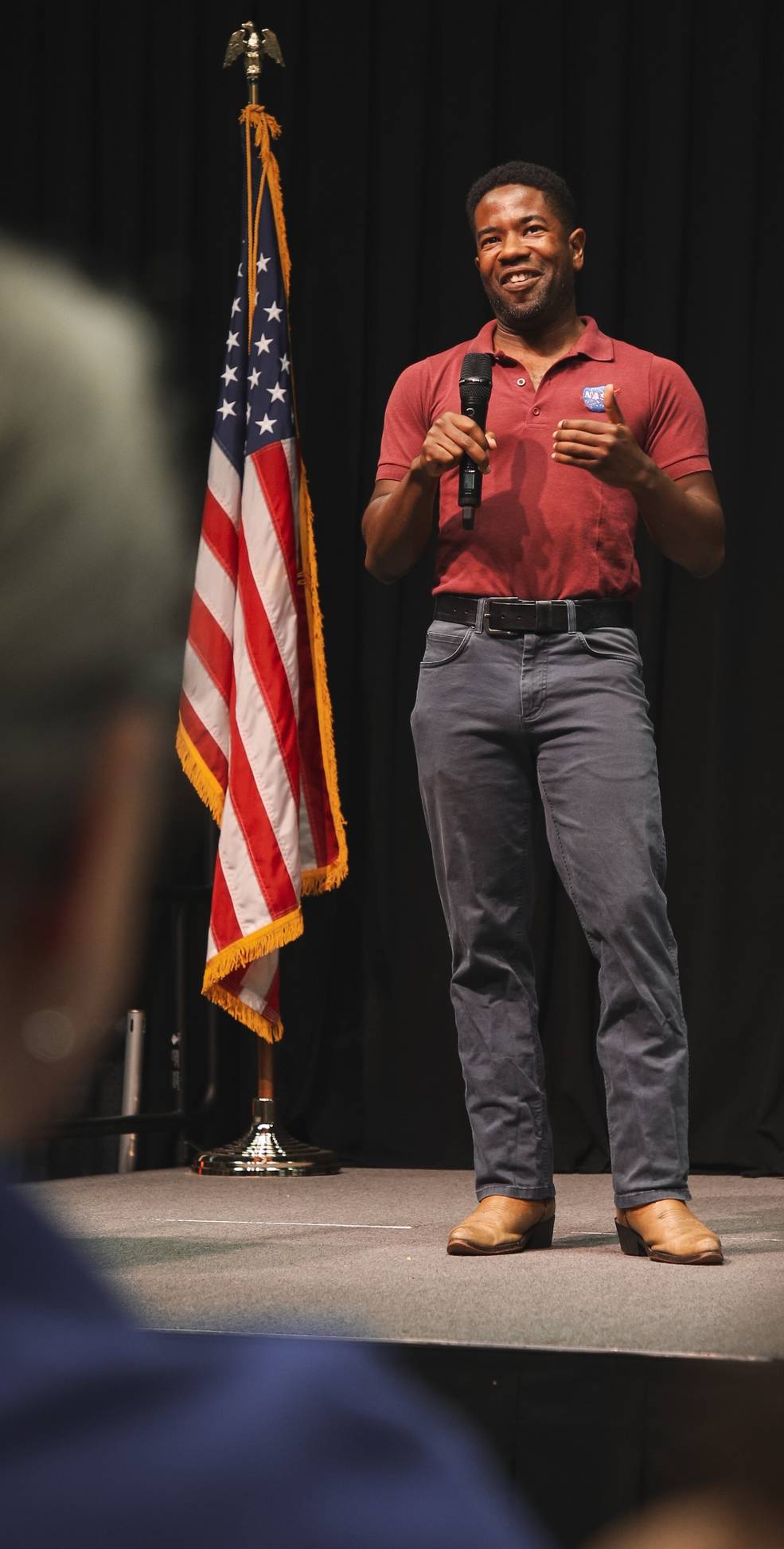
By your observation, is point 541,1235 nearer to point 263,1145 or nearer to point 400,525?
point 400,525

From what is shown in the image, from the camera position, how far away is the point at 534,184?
2.33 metres

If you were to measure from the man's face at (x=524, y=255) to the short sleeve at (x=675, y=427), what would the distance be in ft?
0.56

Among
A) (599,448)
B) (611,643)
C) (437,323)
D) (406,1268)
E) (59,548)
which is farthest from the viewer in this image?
(437,323)

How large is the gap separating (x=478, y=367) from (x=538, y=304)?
0.49 ft

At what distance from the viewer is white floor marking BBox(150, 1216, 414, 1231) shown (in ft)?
8.67

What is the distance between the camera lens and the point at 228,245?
155 inches

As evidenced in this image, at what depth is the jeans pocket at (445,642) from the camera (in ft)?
7.43

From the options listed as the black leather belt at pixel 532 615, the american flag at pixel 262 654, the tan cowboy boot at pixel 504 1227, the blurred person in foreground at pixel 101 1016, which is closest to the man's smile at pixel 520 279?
the black leather belt at pixel 532 615

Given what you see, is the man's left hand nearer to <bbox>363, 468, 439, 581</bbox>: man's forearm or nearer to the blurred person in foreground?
<bbox>363, 468, 439, 581</bbox>: man's forearm

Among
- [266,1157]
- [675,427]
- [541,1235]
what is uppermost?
[675,427]

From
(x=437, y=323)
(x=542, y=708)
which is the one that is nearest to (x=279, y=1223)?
(x=542, y=708)

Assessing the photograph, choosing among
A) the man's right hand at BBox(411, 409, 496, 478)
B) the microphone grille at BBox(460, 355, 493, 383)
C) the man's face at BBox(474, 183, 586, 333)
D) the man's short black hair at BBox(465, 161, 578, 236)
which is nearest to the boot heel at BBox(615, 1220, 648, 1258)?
the man's right hand at BBox(411, 409, 496, 478)

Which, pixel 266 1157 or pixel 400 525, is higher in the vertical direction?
pixel 400 525

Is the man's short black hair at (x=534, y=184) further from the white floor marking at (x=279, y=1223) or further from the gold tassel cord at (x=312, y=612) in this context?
the white floor marking at (x=279, y=1223)
